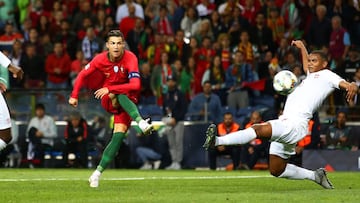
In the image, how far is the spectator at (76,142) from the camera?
27.4 metres

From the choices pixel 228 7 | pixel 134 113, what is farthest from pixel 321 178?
pixel 228 7

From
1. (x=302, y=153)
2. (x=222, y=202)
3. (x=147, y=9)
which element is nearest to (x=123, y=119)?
(x=222, y=202)

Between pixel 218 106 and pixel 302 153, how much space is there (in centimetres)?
336

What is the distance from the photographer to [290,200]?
13.6 m

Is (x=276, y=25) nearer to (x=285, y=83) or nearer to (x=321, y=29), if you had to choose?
(x=321, y=29)

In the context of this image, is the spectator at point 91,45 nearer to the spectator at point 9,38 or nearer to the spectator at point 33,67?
the spectator at point 33,67

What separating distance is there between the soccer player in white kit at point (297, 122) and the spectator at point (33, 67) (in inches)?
570

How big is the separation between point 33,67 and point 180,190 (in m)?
14.7

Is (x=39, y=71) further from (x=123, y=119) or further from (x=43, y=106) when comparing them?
(x=123, y=119)

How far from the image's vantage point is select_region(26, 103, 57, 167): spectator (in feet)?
90.8

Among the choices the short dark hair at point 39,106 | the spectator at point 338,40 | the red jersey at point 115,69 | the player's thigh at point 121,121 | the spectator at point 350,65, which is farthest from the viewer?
the spectator at point 338,40

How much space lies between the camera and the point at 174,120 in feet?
90.5

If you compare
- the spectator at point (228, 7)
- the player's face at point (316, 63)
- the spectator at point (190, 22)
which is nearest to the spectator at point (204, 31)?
the spectator at point (190, 22)

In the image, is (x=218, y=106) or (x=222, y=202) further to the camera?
(x=218, y=106)
